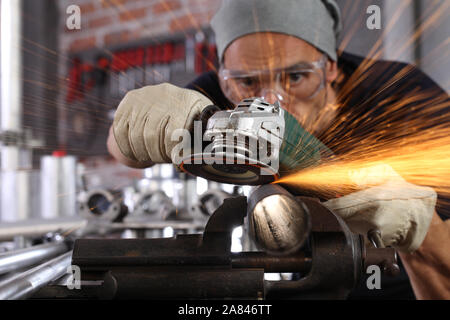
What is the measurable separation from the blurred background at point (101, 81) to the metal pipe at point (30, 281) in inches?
18.7

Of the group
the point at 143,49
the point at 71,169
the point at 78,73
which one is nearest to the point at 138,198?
the point at 71,169

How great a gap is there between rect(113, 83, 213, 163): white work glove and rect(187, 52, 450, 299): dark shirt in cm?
56

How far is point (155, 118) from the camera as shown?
56cm

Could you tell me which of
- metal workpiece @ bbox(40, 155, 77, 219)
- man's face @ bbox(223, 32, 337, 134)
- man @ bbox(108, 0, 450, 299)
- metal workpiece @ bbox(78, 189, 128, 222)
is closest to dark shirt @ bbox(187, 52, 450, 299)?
man @ bbox(108, 0, 450, 299)

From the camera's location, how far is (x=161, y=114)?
558 mm

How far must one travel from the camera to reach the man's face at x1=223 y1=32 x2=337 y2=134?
0.97 metres

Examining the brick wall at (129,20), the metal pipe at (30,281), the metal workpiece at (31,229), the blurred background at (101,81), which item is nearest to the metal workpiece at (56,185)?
the blurred background at (101,81)

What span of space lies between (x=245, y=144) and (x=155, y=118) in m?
0.20

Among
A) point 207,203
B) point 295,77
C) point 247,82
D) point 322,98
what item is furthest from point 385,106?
point 207,203

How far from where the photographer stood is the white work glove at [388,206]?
0.66 m

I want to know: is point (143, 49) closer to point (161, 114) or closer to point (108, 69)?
point (108, 69)

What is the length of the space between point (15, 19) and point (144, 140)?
3.47 ft

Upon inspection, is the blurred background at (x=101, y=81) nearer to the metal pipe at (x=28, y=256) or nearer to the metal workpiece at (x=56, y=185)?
the metal workpiece at (x=56, y=185)

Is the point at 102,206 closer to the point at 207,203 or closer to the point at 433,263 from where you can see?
the point at 207,203
